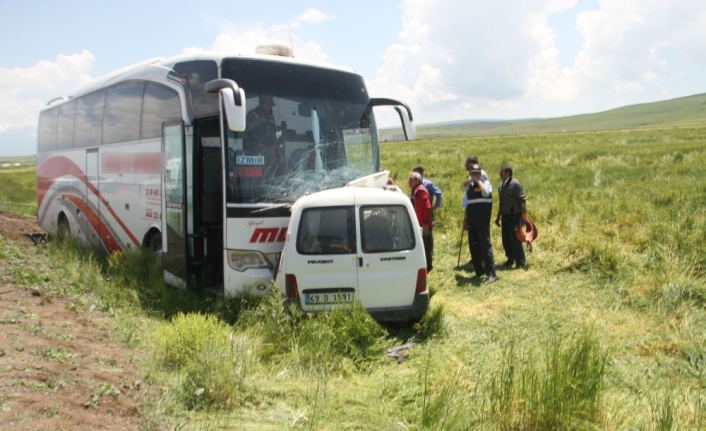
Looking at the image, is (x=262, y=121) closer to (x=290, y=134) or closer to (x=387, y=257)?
(x=290, y=134)

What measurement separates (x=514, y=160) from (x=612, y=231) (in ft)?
56.4

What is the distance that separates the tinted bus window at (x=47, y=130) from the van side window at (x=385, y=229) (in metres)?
10.2

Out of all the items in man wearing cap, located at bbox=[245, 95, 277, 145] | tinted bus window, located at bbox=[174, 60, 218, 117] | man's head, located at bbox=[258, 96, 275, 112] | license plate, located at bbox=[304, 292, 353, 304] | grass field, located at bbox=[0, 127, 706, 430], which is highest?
tinted bus window, located at bbox=[174, 60, 218, 117]

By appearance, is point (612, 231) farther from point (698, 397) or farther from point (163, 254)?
point (163, 254)

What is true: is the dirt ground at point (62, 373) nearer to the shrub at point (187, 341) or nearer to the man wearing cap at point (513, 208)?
the shrub at point (187, 341)

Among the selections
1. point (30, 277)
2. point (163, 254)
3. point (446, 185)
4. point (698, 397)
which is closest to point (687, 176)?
point (446, 185)

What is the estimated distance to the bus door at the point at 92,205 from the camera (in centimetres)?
1135

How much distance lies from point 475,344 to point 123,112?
7.36m

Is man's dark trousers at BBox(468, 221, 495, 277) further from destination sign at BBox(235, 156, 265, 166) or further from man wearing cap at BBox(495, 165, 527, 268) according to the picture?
destination sign at BBox(235, 156, 265, 166)

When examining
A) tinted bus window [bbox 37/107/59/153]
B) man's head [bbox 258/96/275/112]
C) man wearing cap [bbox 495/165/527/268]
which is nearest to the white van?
man's head [bbox 258/96/275/112]

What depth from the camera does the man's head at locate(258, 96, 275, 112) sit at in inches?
296

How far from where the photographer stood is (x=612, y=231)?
10961 mm

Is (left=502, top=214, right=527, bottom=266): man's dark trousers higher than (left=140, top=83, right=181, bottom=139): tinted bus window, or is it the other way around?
(left=140, top=83, right=181, bottom=139): tinted bus window

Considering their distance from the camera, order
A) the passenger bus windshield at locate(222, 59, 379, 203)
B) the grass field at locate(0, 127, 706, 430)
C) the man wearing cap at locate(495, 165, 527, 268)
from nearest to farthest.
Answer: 1. the grass field at locate(0, 127, 706, 430)
2. the passenger bus windshield at locate(222, 59, 379, 203)
3. the man wearing cap at locate(495, 165, 527, 268)
